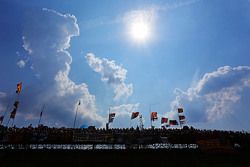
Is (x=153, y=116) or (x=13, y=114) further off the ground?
(x=153, y=116)

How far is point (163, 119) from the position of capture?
3997 centimetres

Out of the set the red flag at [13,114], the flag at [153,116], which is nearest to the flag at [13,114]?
the red flag at [13,114]

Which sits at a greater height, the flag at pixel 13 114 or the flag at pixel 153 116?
the flag at pixel 153 116

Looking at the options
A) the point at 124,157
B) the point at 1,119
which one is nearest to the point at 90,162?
the point at 124,157

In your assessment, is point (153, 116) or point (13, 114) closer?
point (13, 114)

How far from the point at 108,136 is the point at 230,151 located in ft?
47.4

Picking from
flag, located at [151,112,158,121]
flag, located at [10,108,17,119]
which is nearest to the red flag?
flag, located at [10,108,17,119]

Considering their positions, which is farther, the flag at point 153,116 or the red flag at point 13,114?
the flag at point 153,116

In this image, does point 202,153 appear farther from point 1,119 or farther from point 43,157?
point 1,119

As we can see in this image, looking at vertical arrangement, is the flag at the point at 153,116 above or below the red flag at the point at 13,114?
above

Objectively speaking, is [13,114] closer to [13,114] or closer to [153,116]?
[13,114]

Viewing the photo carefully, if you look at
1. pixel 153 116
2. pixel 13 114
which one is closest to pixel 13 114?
pixel 13 114

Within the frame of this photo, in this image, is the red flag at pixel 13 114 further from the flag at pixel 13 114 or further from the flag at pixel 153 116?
the flag at pixel 153 116

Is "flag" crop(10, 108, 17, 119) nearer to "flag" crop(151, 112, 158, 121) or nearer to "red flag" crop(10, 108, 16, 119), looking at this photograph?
"red flag" crop(10, 108, 16, 119)
